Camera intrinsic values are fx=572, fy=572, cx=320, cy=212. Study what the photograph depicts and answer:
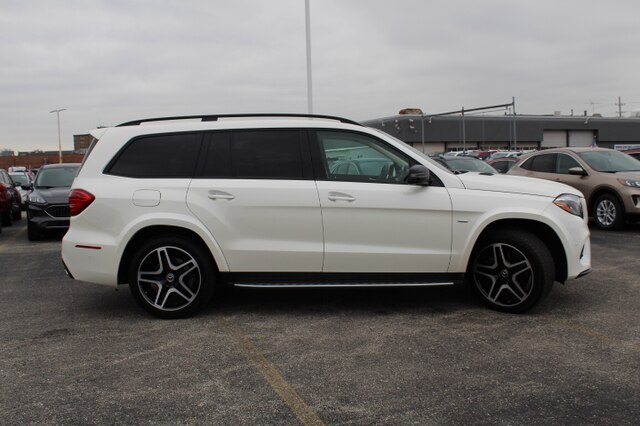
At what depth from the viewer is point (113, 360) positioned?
4273mm

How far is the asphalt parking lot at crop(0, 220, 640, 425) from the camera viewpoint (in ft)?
11.1

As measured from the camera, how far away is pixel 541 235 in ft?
17.7

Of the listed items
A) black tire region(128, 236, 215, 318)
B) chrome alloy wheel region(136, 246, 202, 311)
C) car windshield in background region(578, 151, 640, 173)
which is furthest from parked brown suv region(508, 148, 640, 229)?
chrome alloy wheel region(136, 246, 202, 311)

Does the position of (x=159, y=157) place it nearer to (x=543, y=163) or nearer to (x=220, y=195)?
(x=220, y=195)

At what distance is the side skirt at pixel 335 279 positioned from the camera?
5199 mm

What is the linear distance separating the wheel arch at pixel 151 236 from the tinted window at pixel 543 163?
896cm

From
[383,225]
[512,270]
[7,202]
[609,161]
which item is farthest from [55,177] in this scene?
[609,161]

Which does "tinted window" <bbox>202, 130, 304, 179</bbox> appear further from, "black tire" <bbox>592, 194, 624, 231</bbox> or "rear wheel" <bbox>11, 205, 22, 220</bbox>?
"rear wheel" <bbox>11, 205, 22, 220</bbox>

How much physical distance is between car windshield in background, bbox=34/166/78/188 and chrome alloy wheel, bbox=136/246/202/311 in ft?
27.3

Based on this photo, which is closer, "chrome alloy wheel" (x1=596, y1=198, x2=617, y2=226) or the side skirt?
the side skirt

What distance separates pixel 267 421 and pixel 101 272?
2692mm

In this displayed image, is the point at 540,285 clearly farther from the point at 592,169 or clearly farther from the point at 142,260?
the point at 592,169

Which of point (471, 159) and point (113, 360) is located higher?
point (471, 159)

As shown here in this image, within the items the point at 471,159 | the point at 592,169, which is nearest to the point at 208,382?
the point at 592,169
